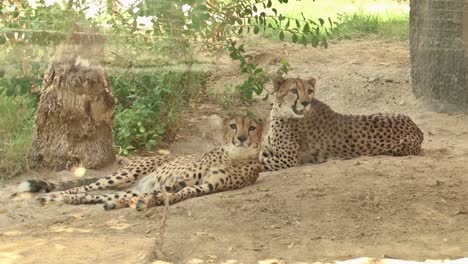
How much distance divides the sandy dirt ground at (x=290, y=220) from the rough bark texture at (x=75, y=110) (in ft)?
0.36

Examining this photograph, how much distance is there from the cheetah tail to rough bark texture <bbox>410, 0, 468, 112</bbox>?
2.76 metres

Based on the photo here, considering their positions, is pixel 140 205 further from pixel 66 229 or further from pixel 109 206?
pixel 66 229

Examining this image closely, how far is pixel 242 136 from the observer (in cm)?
471

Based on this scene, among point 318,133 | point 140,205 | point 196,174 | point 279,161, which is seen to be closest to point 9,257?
point 140,205

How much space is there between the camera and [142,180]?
4918 mm

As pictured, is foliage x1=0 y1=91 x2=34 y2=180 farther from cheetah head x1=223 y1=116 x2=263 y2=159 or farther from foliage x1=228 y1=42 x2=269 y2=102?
foliage x1=228 y1=42 x2=269 y2=102

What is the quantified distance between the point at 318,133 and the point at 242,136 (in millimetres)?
894

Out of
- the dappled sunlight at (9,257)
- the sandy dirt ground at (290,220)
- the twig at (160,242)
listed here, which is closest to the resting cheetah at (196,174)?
the sandy dirt ground at (290,220)

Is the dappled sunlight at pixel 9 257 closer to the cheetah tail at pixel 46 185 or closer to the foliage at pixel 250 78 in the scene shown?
the cheetah tail at pixel 46 185

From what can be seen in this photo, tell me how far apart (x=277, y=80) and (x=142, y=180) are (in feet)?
3.44

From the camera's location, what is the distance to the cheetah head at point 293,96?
5270mm

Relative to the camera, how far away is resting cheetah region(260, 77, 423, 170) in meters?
5.31

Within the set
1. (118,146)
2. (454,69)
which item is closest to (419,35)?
(454,69)

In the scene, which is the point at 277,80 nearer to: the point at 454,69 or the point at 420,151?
the point at 420,151
